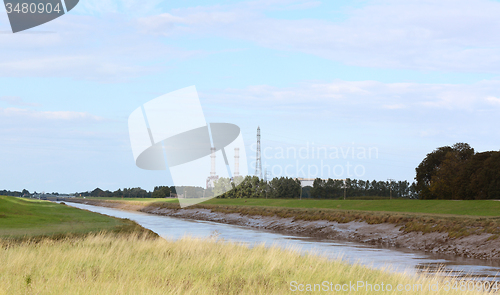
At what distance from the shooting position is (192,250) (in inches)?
795

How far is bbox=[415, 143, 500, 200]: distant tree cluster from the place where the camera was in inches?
3071

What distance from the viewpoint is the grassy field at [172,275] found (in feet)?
38.4

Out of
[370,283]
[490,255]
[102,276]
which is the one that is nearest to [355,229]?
[490,255]

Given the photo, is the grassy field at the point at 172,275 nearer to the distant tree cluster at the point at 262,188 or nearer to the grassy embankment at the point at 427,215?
the grassy embankment at the point at 427,215

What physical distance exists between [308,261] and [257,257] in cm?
211

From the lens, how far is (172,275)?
14.2 m

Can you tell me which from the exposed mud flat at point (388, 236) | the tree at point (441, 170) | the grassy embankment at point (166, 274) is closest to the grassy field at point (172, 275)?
the grassy embankment at point (166, 274)

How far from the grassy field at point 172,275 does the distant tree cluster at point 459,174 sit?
6999cm

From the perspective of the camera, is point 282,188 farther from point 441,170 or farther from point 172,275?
point 172,275

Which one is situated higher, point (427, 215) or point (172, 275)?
point (427, 215)

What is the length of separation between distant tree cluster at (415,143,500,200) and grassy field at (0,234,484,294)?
70.0 meters

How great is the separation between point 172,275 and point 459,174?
3322 inches

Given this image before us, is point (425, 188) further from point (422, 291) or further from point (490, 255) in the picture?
point (422, 291)

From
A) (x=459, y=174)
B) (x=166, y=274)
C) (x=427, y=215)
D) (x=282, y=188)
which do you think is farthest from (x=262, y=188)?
(x=166, y=274)
